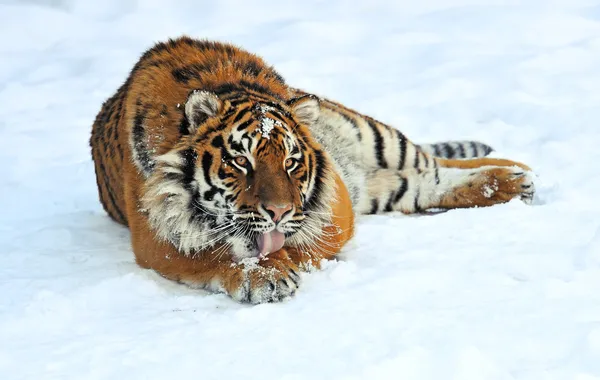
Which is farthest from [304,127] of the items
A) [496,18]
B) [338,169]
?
[496,18]

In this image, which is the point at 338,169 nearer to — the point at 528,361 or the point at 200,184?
the point at 200,184

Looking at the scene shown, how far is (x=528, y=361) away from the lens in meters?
2.48

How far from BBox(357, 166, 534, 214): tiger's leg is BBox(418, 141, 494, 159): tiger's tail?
0.53 m

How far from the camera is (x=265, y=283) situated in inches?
124

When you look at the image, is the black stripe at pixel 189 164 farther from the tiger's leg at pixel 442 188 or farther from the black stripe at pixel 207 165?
the tiger's leg at pixel 442 188

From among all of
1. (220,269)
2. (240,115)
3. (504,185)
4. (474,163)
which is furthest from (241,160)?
(474,163)

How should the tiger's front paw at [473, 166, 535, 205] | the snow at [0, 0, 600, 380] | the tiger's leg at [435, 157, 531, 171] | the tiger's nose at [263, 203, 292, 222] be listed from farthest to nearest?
the tiger's leg at [435, 157, 531, 171] < the tiger's front paw at [473, 166, 535, 205] < the tiger's nose at [263, 203, 292, 222] < the snow at [0, 0, 600, 380]

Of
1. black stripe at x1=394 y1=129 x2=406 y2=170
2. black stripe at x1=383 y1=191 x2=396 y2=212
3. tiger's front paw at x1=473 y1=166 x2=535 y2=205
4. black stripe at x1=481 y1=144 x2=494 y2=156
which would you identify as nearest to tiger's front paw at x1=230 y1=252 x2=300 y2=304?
black stripe at x1=383 y1=191 x2=396 y2=212

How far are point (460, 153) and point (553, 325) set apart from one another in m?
2.69

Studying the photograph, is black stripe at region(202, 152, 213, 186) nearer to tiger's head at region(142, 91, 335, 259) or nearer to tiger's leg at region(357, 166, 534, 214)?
tiger's head at region(142, 91, 335, 259)

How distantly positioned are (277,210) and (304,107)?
630 millimetres

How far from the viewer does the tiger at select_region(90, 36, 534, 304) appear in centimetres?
319

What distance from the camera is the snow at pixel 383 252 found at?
2.63 m

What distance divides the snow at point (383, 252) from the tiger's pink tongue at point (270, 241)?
0.70 ft
